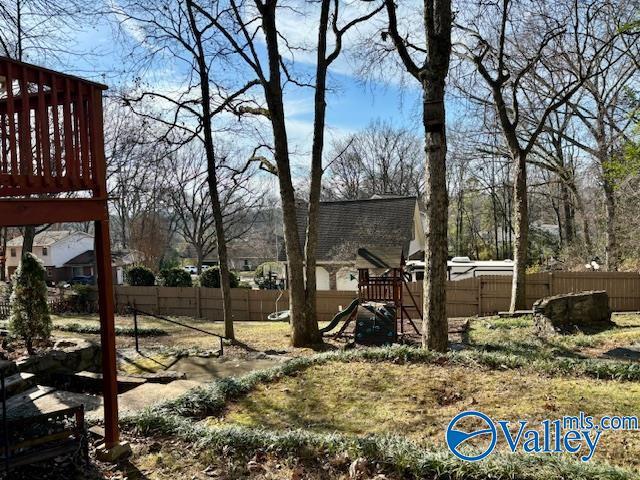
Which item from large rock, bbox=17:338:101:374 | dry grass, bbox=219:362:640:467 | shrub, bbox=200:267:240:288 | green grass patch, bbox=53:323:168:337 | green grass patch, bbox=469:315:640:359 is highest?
shrub, bbox=200:267:240:288

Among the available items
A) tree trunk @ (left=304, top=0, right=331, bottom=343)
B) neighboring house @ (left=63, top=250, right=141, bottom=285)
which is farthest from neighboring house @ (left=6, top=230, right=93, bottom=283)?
tree trunk @ (left=304, top=0, right=331, bottom=343)

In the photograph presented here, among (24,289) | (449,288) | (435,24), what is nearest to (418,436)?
(435,24)

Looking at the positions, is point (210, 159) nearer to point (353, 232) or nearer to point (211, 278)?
point (211, 278)

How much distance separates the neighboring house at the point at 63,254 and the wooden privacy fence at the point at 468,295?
22757 mm

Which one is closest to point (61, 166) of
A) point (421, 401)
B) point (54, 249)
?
point (421, 401)

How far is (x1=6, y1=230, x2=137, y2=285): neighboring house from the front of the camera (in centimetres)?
4216

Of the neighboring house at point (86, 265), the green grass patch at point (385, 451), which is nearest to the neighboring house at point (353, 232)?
the green grass patch at point (385, 451)

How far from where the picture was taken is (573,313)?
41.1 ft

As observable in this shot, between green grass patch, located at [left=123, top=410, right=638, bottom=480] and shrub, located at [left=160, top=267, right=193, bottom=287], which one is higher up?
shrub, located at [left=160, top=267, right=193, bottom=287]

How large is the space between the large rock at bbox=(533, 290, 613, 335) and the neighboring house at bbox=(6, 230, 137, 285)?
3562 cm

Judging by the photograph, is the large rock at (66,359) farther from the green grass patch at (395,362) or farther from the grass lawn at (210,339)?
the green grass patch at (395,362)

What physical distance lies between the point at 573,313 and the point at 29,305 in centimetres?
1260

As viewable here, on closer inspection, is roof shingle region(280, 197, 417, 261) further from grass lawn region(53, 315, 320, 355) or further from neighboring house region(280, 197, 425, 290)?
grass lawn region(53, 315, 320, 355)

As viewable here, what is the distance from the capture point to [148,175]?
33.2 meters
